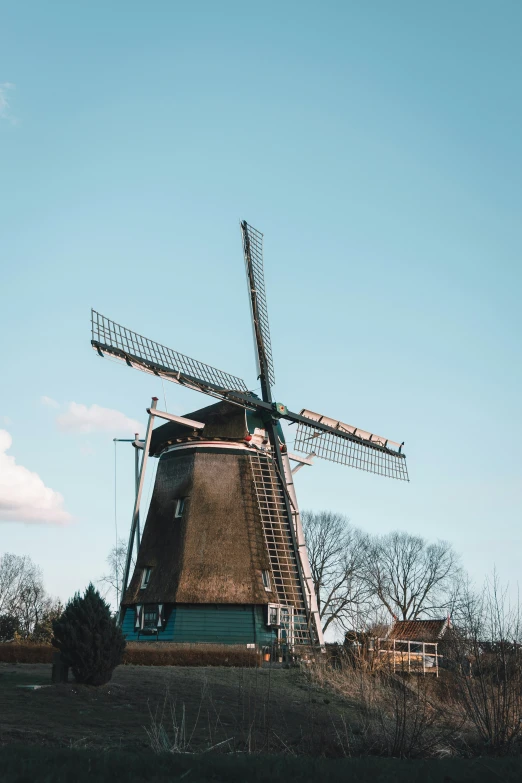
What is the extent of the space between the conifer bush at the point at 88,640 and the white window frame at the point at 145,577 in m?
9.53

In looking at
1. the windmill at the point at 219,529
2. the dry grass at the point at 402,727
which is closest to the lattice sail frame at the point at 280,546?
the windmill at the point at 219,529

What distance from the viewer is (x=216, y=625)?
2291cm

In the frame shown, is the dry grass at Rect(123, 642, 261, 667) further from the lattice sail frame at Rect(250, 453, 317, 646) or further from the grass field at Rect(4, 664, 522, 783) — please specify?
the lattice sail frame at Rect(250, 453, 317, 646)

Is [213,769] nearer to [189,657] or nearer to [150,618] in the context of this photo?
[189,657]

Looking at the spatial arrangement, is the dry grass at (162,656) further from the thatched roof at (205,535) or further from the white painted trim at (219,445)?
the white painted trim at (219,445)

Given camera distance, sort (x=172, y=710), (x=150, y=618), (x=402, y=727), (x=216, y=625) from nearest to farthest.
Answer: (x=402, y=727)
(x=172, y=710)
(x=216, y=625)
(x=150, y=618)

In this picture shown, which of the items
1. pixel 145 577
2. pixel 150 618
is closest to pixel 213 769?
pixel 150 618

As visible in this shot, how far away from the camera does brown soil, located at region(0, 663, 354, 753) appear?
10500 millimetres

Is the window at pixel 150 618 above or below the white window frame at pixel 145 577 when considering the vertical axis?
below

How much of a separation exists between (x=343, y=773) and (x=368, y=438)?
2256cm

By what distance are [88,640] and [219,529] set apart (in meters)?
9.84

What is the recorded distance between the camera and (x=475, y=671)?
11992 mm

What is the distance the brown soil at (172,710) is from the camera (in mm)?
10500

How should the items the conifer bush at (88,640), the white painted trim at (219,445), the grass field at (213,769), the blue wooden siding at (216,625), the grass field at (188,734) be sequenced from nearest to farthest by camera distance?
the grass field at (213,769)
the grass field at (188,734)
the conifer bush at (88,640)
the blue wooden siding at (216,625)
the white painted trim at (219,445)
